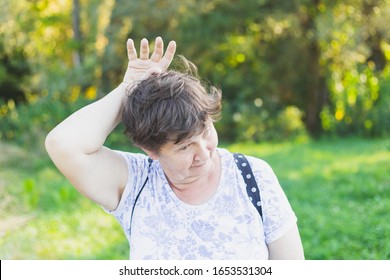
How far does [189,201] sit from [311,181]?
511 centimetres

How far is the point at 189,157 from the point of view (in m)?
1.53

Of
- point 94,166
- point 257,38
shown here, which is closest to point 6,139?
point 257,38

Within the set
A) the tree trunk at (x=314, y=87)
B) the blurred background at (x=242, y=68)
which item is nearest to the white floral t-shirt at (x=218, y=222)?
the blurred background at (x=242, y=68)

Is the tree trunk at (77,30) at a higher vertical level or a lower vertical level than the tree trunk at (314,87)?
higher

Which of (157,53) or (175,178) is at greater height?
(157,53)

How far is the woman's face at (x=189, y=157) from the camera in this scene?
1.52 metres

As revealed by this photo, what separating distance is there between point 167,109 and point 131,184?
24 cm

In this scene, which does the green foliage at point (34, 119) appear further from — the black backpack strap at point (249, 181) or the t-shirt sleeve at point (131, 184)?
the black backpack strap at point (249, 181)

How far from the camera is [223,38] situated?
11.4 m

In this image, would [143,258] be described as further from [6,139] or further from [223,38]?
[223,38]

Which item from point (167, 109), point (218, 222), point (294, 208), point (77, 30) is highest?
point (167, 109)

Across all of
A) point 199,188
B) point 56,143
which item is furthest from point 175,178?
point 56,143

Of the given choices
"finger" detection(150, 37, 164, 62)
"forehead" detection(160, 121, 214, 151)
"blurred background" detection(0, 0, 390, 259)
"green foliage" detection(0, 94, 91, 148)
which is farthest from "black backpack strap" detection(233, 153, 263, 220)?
"green foliage" detection(0, 94, 91, 148)

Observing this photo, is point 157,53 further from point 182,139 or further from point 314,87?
point 314,87
